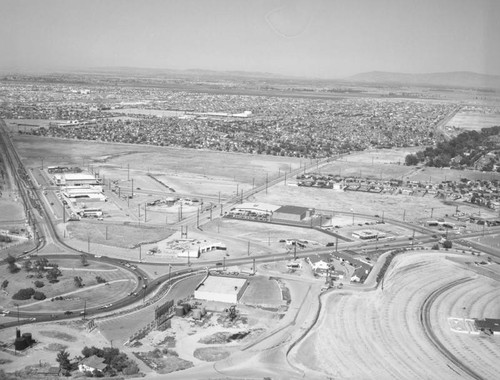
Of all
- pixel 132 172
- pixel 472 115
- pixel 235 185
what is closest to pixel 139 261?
pixel 235 185

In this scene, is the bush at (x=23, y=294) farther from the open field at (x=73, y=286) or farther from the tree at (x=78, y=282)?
the tree at (x=78, y=282)

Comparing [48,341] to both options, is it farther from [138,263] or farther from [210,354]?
[138,263]

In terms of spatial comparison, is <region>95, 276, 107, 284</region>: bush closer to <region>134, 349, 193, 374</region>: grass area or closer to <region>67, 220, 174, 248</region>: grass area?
<region>67, 220, 174, 248</region>: grass area

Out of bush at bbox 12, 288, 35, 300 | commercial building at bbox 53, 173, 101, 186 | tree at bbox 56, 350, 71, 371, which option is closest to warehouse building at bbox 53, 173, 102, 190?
commercial building at bbox 53, 173, 101, 186

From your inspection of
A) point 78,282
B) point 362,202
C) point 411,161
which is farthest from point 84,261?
point 411,161

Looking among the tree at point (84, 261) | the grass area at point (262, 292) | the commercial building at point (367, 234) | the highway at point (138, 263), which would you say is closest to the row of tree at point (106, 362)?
the highway at point (138, 263)
